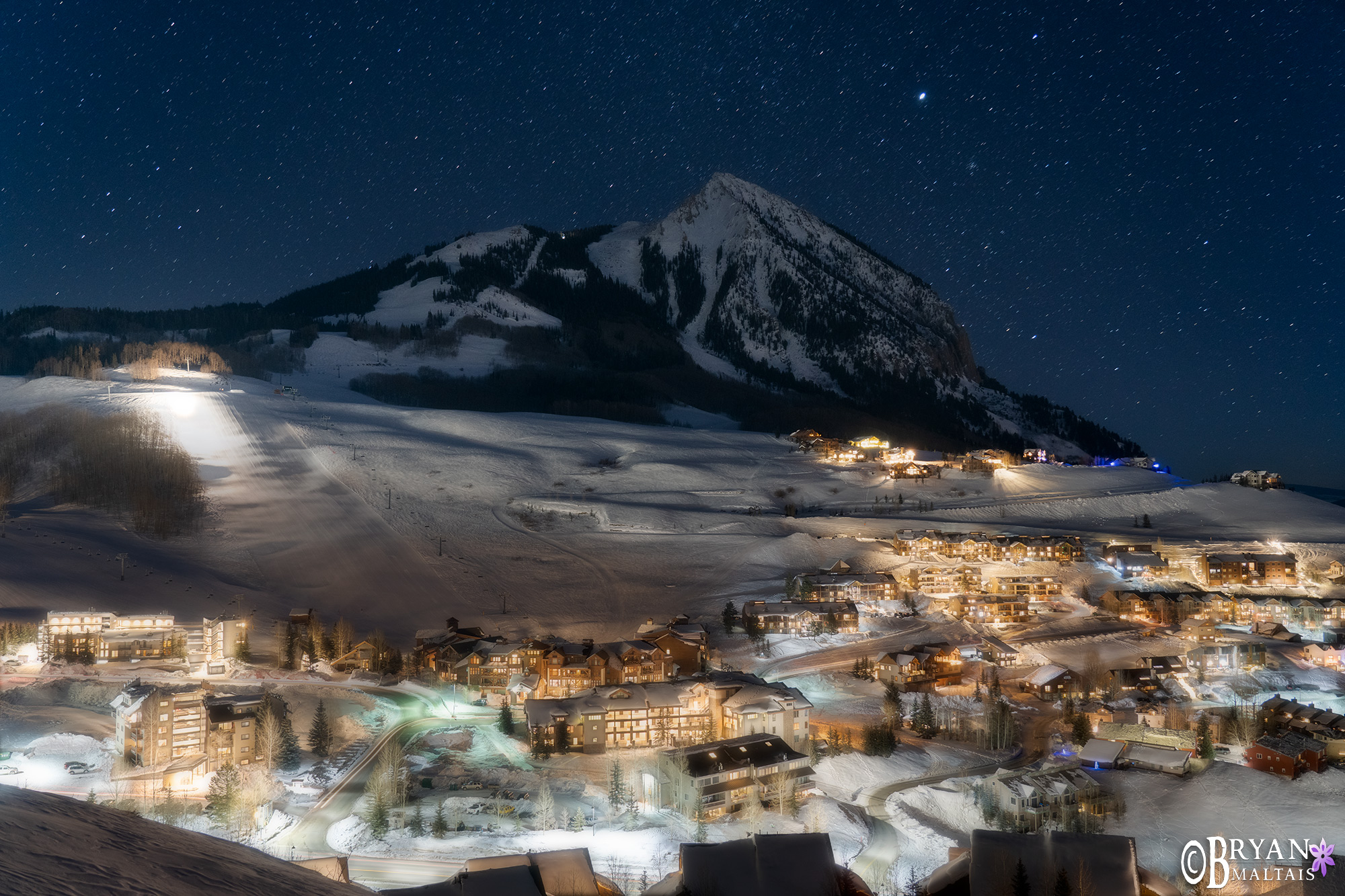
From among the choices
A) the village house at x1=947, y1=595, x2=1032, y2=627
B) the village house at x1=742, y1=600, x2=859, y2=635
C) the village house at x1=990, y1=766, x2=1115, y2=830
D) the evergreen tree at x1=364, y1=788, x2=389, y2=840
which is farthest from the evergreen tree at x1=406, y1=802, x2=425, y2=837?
the village house at x1=947, y1=595, x2=1032, y2=627

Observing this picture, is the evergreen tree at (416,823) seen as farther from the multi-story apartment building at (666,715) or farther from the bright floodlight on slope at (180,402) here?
the bright floodlight on slope at (180,402)

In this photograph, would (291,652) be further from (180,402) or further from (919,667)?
(180,402)

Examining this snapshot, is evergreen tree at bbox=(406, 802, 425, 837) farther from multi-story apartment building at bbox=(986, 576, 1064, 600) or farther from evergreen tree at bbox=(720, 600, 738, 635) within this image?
multi-story apartment building at bbox=(986, 576, 1064, 600)

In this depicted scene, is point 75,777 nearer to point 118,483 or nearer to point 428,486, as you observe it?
point 118,483

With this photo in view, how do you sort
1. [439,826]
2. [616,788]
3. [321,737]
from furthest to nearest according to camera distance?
[321,737] → [616,788] → [439,826]

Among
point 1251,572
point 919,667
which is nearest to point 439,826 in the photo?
point 919,667

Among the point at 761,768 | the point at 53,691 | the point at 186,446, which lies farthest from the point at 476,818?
the point at 186,446
